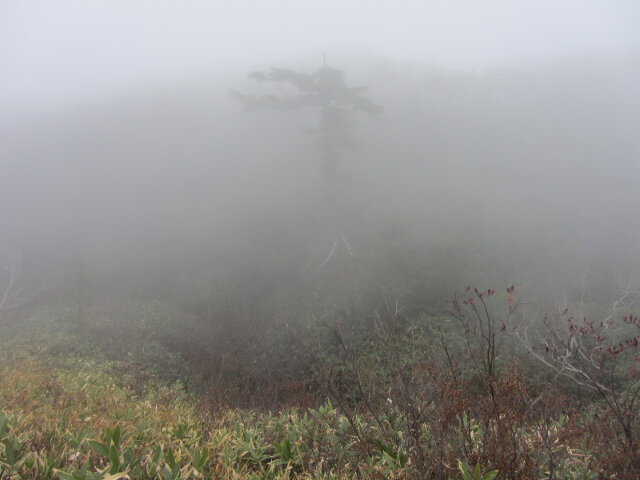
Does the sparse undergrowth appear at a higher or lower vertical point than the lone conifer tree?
lower

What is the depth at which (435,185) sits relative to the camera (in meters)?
22.5

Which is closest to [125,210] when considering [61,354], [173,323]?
[173,323]

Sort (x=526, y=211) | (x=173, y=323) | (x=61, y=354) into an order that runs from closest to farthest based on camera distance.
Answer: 1. (x=61, y=354)
2. (x=173, y=323)
3. (x=526, y=211)

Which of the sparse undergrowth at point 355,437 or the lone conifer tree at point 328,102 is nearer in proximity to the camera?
the sparse undergrowth at point 355,437

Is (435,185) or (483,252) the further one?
(435,185)

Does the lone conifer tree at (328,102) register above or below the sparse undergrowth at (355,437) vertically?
above

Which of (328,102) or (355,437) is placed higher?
(328,102)

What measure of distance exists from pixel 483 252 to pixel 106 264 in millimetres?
19930

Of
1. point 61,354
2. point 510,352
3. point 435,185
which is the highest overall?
point 435,185

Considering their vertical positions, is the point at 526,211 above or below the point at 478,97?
below

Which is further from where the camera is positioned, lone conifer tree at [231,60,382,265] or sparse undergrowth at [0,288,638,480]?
lone conifer tree at [231,60,382,265]

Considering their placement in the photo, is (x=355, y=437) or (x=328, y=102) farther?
(x=328, y=102)

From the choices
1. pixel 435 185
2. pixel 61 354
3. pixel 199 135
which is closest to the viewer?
pixel 61 354

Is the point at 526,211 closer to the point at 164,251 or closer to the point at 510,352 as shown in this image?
the point at 510,352
